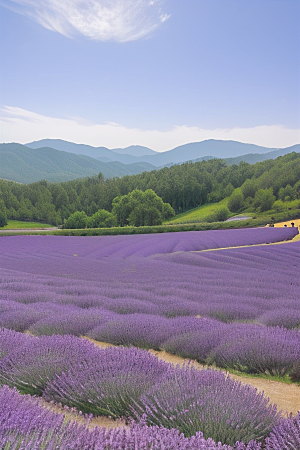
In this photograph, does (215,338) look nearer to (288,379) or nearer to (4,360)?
(288,379)

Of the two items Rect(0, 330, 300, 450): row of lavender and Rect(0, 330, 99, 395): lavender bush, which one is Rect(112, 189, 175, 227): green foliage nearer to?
Rect(0, 330, 99, 395): lavender bush

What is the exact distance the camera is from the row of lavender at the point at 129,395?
5.13 ft

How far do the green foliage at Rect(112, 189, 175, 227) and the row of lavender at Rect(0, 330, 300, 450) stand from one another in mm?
51626

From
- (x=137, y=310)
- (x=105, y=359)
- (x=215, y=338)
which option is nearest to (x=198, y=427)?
(x=105, y=359)

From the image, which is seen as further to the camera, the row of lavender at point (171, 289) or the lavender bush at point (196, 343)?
the row of lavender at point (171, 289)

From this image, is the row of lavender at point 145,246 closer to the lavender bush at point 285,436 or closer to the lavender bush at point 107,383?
the lavender bush at point 107,383

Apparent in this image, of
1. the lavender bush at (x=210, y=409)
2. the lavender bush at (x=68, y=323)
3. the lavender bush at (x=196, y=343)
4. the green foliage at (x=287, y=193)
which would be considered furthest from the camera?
the green foliage at (x=287, y=193)

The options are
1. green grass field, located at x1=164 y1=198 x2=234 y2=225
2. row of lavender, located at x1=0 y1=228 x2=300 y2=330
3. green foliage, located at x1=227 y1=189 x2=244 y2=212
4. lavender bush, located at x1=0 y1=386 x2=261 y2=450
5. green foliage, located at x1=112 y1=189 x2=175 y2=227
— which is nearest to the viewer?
lavender bush, located at x1=0 y1=386 x2=261 y2=450

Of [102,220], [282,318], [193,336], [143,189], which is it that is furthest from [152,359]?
[143,189]

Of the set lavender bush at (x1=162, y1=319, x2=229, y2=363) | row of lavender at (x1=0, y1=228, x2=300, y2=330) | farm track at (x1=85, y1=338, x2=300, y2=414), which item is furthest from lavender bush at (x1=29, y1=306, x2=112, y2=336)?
farm track at (x1=85, y1=338, x2=300, y2=414)

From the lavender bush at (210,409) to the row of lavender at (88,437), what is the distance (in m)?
0.08

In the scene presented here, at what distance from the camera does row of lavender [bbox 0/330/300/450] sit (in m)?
1.56

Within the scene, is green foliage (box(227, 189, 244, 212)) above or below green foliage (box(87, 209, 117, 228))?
above

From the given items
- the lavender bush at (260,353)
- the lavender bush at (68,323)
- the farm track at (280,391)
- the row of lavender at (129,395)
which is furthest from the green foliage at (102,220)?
the farm track at (280,391)
